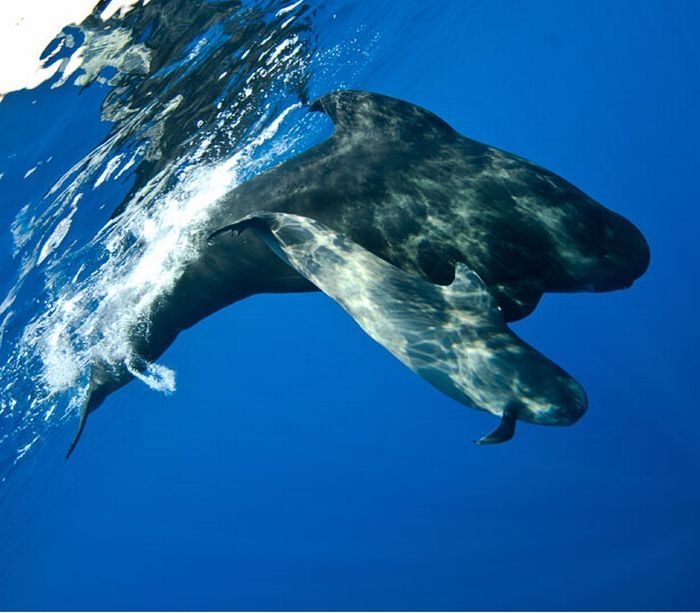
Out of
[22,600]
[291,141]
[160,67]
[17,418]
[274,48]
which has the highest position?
[160,67]

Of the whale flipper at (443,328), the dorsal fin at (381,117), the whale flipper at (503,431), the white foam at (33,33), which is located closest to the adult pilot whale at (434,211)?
the dorsal fin at (381,117)

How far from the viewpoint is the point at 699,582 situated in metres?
24.0

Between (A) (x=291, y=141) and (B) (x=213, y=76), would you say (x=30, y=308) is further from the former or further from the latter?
(A) (x=291, y=141)

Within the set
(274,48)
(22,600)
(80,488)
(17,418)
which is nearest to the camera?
(274,48)

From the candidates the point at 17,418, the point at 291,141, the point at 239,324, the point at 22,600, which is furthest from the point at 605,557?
the point at 22,600

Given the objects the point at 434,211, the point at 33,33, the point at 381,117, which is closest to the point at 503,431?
the point at 434,211

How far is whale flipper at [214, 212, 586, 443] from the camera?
3420mm

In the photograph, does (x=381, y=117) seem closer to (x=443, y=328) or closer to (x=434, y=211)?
(x=434, y=211)

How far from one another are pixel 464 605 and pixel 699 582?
49.4 feet

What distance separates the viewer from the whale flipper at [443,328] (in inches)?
135

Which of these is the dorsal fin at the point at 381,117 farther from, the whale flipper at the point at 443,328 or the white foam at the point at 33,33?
the white foam at the point at 33,33

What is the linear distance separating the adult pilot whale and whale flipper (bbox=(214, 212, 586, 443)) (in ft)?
1.06

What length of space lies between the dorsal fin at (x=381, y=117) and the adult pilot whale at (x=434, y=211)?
12 millimetres

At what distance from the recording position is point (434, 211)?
5.08m
